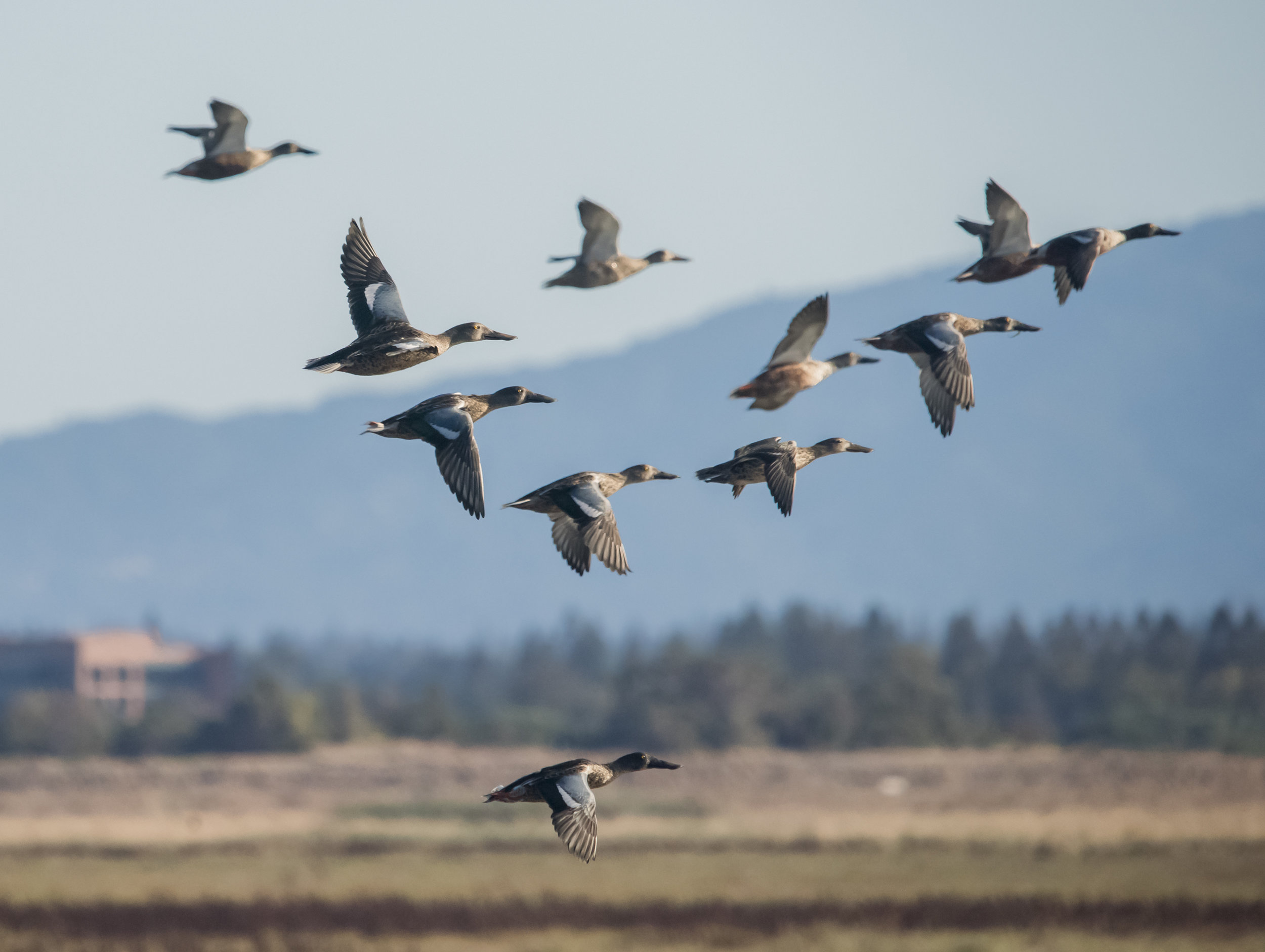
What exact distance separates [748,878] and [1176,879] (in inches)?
489

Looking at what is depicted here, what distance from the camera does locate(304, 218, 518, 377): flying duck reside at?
1154cm

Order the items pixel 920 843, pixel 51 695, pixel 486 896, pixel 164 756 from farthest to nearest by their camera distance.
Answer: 1. pixel 51 695
2. pixel 164 756
3. pixel 920 843
4. pixel 486 896

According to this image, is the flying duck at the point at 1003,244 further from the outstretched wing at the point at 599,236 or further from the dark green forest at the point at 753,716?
the dark green forest at the point at 753,716

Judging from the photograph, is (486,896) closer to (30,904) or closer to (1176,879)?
(30,904)

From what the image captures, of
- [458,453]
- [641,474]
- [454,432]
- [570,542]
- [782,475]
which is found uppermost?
[454,432]

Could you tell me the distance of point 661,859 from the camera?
201 feet

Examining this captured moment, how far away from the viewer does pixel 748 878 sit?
184ft

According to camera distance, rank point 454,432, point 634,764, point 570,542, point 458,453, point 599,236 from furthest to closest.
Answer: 1. point 599,236
2. point 570,542
3. point 634,764
4. point 454,432
5. point 458,453

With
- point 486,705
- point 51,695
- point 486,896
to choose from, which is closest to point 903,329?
point 486,896

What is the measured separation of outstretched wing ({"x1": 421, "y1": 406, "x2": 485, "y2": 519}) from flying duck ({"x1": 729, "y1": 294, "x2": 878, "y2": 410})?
5.70 feet

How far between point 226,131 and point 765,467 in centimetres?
545

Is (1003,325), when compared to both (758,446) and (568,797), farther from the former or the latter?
(568,797)

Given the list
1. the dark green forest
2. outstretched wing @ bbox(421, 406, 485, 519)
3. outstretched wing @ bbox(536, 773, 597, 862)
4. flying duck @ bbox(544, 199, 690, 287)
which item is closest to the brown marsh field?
the dark green forest

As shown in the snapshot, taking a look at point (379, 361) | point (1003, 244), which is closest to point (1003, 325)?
point (1003, 244)
